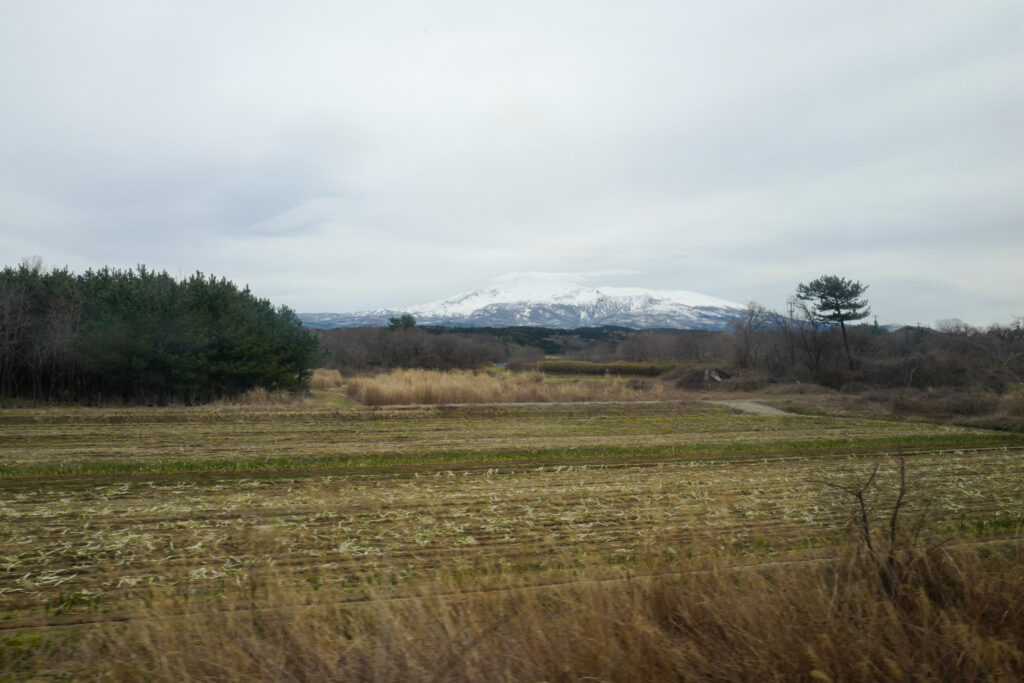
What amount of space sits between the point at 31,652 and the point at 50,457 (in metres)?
8.44

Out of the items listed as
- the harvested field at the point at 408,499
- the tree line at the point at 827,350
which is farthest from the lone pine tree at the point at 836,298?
the harvested field at the point at 408,499

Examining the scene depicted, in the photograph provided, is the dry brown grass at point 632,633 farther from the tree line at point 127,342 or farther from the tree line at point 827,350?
the tree line at point 827,350

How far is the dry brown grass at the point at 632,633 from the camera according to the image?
10.1 ft

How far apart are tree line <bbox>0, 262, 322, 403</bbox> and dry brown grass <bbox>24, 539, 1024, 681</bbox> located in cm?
1989

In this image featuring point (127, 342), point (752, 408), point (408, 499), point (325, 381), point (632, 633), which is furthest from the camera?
point (325, 381)

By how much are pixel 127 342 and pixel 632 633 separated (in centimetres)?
2228

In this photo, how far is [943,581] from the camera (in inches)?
151

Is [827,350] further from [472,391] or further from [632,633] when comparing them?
[632,633]

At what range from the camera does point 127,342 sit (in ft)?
67.8

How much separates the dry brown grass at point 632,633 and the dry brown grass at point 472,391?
18.6 m

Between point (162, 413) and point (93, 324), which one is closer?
point (162, 413)

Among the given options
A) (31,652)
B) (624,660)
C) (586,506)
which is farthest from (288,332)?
(624,660)

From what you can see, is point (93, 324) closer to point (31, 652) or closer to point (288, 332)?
point (288, 332)

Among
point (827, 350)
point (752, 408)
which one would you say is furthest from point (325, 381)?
point (827, 350)
